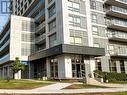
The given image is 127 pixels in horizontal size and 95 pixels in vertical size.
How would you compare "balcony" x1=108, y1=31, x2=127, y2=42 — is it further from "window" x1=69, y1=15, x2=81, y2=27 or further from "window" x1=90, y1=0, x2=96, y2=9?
"window" x1=69, y1=15, x2=81, y2=27

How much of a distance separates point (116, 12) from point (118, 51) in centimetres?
941

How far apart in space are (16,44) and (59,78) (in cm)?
1820

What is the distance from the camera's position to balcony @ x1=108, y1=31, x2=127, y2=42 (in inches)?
1921

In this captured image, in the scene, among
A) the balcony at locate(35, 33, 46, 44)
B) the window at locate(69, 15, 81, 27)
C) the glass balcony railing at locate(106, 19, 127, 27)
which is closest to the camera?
the window at locate(69, 15, 81, 27)

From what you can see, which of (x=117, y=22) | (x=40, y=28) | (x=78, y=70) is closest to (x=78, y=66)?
(x=78, y=70)

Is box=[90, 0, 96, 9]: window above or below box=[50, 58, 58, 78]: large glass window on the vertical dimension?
above

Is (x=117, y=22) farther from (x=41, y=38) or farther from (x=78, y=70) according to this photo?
(x=78, y=70)

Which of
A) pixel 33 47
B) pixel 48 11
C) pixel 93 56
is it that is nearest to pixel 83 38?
pixel 93 56

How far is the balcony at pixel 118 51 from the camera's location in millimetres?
47531

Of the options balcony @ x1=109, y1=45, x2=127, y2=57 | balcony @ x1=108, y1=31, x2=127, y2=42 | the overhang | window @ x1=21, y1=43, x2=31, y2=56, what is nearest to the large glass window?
the overhang

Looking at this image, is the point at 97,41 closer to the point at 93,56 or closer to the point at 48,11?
the point at 93,56

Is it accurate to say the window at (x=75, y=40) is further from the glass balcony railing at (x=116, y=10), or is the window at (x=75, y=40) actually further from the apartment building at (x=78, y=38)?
the glass balcony railing at (x=116, y=10)

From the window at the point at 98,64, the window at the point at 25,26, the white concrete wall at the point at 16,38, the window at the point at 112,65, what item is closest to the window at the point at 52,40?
the window at the point at 98,64

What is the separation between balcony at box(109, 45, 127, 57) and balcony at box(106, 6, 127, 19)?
308 inches
